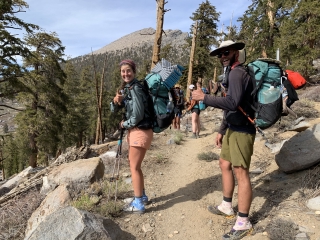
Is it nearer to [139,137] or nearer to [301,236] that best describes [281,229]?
[301,236]

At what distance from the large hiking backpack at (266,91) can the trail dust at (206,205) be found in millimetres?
1340

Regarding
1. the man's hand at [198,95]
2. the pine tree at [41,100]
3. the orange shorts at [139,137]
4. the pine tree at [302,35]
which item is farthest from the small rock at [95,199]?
the pine tree at [41,100]

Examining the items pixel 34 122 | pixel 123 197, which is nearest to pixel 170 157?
pixel 123 197

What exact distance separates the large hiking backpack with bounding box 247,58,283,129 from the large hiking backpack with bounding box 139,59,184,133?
1.07 metres

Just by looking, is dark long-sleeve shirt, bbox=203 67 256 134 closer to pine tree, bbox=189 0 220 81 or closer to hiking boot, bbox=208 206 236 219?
hiking boot, bbox=208 206 236 219

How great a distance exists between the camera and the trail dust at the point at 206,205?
10.5 feet

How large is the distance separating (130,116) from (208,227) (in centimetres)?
193

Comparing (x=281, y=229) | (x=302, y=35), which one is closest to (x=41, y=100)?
(x=302, y=35)

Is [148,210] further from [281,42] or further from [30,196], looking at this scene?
[281,42]

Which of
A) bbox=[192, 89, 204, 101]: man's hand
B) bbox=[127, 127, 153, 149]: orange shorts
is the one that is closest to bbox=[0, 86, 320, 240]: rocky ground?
bbox=[127, 127, 153, 149]: orange shorts

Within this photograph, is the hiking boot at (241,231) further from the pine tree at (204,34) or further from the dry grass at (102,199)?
the pine tree at (204,34)

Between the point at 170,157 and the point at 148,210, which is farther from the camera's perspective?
the point at 170,157

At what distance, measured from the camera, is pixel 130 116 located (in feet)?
11.6

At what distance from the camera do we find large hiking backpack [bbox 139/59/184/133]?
349 centimetres
